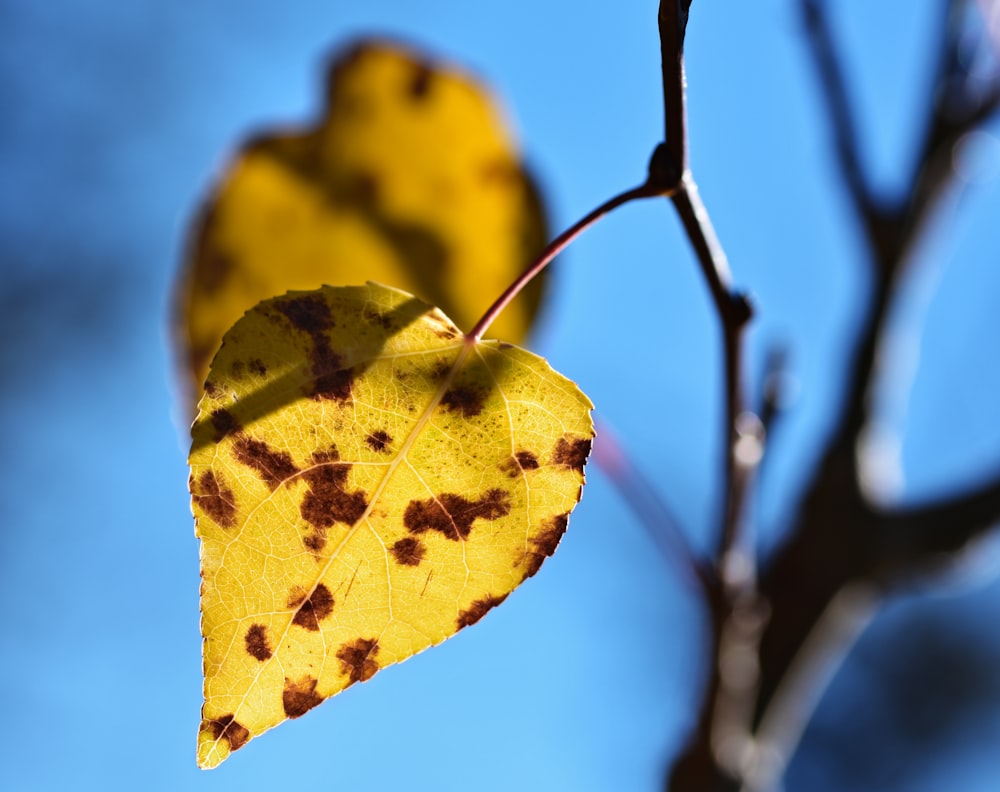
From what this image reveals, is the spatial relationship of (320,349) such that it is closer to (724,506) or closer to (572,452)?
(572,452)

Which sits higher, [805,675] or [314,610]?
[314,610]

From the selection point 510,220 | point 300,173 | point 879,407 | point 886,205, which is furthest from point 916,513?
point 300,173

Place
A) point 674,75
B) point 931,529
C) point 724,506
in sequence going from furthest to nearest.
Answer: point 931,529, point 724,506, point 674,75

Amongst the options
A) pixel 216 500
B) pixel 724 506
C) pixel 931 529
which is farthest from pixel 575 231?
pixel 931 529

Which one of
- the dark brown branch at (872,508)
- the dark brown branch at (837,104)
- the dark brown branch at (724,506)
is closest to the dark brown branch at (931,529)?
the dark brown branch at (872,508)

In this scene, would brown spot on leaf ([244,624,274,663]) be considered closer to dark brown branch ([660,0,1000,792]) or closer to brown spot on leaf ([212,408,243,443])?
brown spot on leaf ([212,408,243,443])

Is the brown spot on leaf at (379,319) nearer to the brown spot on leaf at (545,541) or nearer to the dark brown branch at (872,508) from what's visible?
the brown spot on leaf at (545,541)

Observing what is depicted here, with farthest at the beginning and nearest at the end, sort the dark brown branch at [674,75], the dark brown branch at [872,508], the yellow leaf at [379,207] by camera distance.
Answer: the dark brown branch at [872,508], the yellow leaf at [379,207], the dark brown branch at [674,75]
